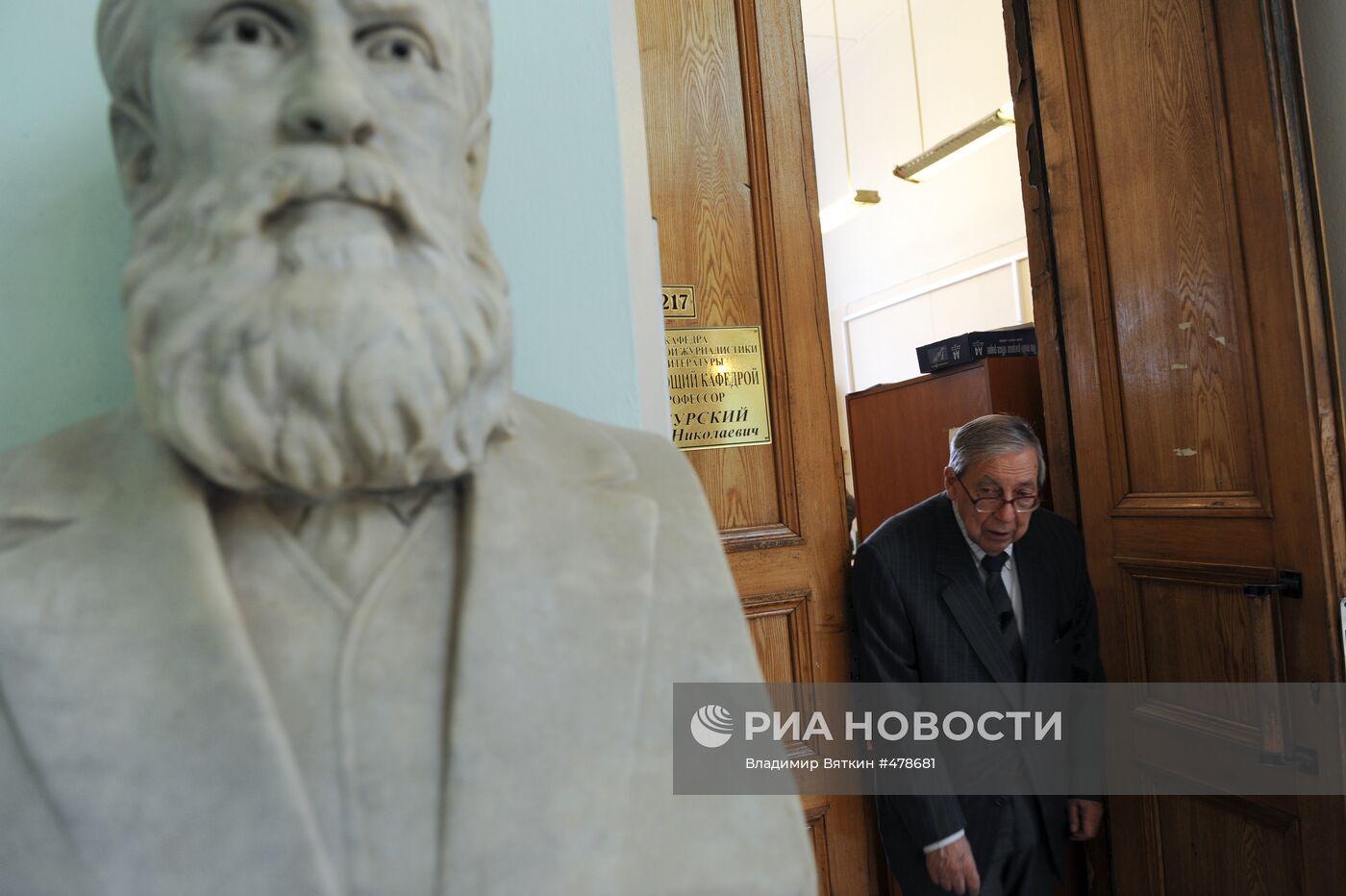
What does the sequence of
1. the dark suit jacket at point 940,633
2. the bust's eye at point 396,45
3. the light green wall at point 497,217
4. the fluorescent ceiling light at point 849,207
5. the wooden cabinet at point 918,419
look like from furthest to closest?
the fluorescent ceiling light at point 849,207, the wooden cabinet at point 918,419, the dark suit jacket at point 940,633, the light green wall at point 497,217, the bust's eye at point 396,45

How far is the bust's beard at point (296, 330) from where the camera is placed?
71 cm

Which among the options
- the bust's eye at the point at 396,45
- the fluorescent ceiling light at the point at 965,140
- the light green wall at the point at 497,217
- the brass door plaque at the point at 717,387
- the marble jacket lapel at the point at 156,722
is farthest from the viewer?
the fluorescent ceiling light at the point at 965,140

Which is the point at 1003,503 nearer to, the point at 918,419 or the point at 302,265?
the point at 918,419

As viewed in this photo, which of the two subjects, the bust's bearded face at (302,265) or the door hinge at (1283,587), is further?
the door hinge at (1283,587)

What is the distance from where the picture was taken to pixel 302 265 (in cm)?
72

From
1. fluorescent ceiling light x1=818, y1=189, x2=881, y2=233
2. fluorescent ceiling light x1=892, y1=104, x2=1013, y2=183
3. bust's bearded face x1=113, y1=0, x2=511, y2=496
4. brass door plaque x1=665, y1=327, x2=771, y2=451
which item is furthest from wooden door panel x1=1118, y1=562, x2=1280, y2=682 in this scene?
fluorescent ceiling light x1=818, y1=189, x2=881, y2=233

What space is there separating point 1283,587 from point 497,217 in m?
1.93

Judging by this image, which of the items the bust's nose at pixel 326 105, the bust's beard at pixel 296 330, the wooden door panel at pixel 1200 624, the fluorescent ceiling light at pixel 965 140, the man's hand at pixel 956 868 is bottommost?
the man's hand at pixel 956 868

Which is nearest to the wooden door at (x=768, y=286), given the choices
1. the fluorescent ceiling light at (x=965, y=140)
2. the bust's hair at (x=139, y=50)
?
the bust's hair at (x=139, y=50)

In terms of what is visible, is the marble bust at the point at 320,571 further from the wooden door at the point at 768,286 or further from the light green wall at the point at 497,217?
the wooden door at the point at 768,286

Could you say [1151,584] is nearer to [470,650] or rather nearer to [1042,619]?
[1042,619]

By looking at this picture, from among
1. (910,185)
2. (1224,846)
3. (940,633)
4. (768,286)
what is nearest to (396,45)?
(768,286)

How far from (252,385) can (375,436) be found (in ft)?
0.33

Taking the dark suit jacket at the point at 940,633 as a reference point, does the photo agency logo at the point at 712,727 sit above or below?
above
